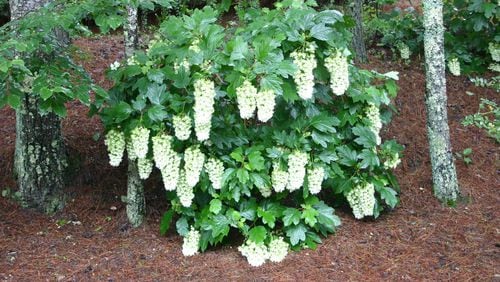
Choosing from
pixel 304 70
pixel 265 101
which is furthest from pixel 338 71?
pixel 265 101

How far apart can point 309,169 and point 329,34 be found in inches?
42.3

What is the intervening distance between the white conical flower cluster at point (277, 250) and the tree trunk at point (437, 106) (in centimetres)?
173

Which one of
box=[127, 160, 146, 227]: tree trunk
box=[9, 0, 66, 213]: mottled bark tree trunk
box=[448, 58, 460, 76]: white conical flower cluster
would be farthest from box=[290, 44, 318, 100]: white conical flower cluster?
box=[448, 58, 460, 76]: white conical flower cluster

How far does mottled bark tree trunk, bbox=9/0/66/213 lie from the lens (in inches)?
207

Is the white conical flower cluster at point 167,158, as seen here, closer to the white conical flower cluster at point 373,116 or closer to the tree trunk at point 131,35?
the tree trunk at point 131,35

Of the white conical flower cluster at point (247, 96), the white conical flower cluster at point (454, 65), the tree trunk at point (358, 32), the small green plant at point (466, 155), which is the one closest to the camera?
the white conical flower cluster at point (247, 96)

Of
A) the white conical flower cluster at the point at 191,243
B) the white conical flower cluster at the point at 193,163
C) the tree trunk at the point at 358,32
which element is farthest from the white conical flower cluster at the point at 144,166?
the tree trunk at the point at 358,32

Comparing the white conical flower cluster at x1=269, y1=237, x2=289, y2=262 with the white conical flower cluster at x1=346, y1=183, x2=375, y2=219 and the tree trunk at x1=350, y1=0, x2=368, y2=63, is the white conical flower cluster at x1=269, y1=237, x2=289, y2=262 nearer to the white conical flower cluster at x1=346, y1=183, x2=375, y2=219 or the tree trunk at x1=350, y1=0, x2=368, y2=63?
the white conical flower cluster at x1=346, y1=183, x2=375, y2=219

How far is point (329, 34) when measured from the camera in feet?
15.4

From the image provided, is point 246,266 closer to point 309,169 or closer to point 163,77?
point 309,169

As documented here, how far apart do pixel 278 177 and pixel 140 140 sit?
110cm

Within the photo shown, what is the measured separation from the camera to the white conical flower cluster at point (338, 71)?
15.7ft

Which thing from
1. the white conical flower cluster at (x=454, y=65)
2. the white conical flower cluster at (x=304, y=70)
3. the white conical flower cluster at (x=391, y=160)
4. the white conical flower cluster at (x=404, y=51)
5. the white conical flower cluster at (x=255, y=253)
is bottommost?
the white conical flower cluster at (x=255, y=253)

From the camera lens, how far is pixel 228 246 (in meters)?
5.12
